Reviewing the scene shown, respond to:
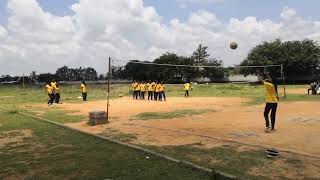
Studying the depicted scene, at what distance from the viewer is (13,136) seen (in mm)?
13664

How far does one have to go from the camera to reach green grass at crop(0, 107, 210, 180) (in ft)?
26.3

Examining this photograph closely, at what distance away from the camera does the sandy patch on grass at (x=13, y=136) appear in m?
12.3

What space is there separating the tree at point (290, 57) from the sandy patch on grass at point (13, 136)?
52.4m

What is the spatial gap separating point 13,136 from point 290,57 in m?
56.4

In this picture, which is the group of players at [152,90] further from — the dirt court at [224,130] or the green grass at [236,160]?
the green grass at [236,160]

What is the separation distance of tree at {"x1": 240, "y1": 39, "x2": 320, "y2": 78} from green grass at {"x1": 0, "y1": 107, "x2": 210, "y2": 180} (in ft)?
179

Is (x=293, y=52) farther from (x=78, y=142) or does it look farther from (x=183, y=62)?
(x=78, y=142)

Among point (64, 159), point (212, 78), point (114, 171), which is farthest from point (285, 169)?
point (212, 78)

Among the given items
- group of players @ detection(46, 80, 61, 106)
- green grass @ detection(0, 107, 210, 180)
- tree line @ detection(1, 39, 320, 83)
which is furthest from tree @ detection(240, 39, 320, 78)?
green grass @ detection(0, 107, 210, 180)

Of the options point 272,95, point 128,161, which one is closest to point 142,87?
point 272,95

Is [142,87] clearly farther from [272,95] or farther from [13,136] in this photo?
[272,95]

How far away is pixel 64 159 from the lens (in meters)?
9.55

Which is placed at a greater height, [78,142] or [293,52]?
[293,52]

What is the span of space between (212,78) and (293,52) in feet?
65.2
